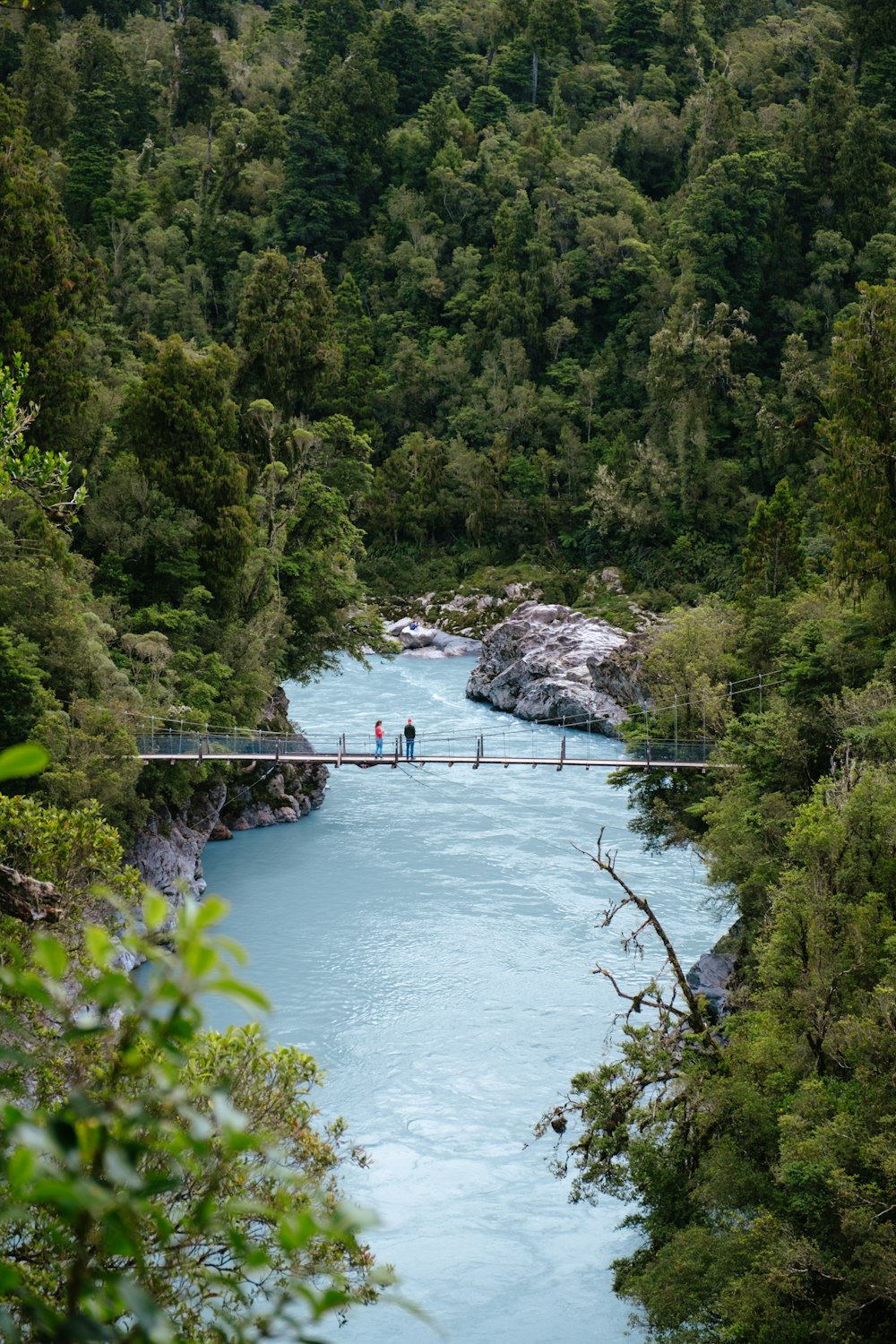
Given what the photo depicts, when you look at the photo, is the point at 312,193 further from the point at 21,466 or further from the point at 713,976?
the point at 21,466

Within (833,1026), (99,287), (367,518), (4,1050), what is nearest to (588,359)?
(367,518)

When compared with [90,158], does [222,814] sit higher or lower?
lower

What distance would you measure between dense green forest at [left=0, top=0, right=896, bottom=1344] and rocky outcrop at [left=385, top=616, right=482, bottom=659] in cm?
239

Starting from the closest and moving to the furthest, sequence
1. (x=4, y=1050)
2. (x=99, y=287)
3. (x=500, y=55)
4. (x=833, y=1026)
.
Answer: (x=4, y=1050) < (x=833, y=1026) < (x=99, y=287) < (x=500, y=55)

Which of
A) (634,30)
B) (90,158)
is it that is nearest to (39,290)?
(90,158)

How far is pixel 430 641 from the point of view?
33.2 metres

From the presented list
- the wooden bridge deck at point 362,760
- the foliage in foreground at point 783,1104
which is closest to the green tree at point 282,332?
the wooden bridge deck at point 362,760

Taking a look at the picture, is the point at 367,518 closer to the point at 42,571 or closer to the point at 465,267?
the point at 465,267

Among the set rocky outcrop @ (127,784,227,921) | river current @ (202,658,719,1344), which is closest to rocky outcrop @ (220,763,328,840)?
river current @ (202,658,719,1344)

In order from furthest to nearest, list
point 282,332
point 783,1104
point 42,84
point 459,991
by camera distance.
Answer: point 42,84 < point 282,332 < point 459,991 < point 783,1104

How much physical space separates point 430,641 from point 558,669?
7.74m

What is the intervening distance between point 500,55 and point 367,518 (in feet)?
65.1

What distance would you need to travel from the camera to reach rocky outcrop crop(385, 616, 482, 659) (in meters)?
32.6

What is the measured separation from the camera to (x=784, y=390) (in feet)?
109
